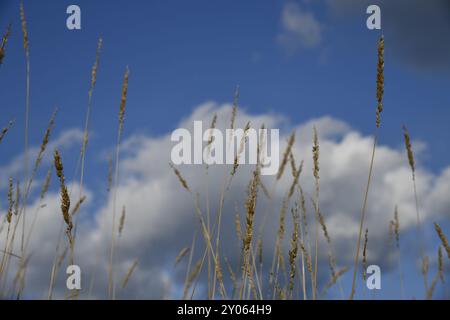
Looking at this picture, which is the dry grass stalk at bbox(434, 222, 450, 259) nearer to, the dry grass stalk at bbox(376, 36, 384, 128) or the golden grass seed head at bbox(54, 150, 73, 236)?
the dry grass stalk at bbox(376, 36, 384, 128)

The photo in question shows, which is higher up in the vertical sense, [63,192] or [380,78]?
[380,78]

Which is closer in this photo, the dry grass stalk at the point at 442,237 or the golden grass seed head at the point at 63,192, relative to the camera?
the golden grass seed head at the point at 63,192

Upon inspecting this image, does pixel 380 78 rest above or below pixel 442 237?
above

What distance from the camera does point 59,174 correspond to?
160 centimetres

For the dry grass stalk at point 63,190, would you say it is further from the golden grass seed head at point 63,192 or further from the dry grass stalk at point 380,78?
the dry grass stalk at point 380,78

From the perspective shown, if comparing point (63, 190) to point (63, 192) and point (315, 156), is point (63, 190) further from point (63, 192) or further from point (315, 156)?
point (315, 156)

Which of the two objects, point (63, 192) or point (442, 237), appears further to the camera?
point (442, 237)

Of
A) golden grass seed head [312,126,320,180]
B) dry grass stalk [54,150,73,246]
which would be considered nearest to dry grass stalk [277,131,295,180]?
golden grass seed head [312,126,320,180]

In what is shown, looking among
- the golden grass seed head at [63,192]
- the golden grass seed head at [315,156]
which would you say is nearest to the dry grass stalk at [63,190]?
the golden grass seed head at [63,192]

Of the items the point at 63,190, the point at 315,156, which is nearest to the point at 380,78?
the point at 315,156

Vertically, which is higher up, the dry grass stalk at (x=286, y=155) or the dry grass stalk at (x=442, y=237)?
the dry grass stalk at (x=286, y=155)

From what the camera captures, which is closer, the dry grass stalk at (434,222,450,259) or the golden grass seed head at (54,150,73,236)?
the golden grass seed head at (54,150,73,236)

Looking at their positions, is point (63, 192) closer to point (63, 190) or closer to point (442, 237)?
point (63, 190)
